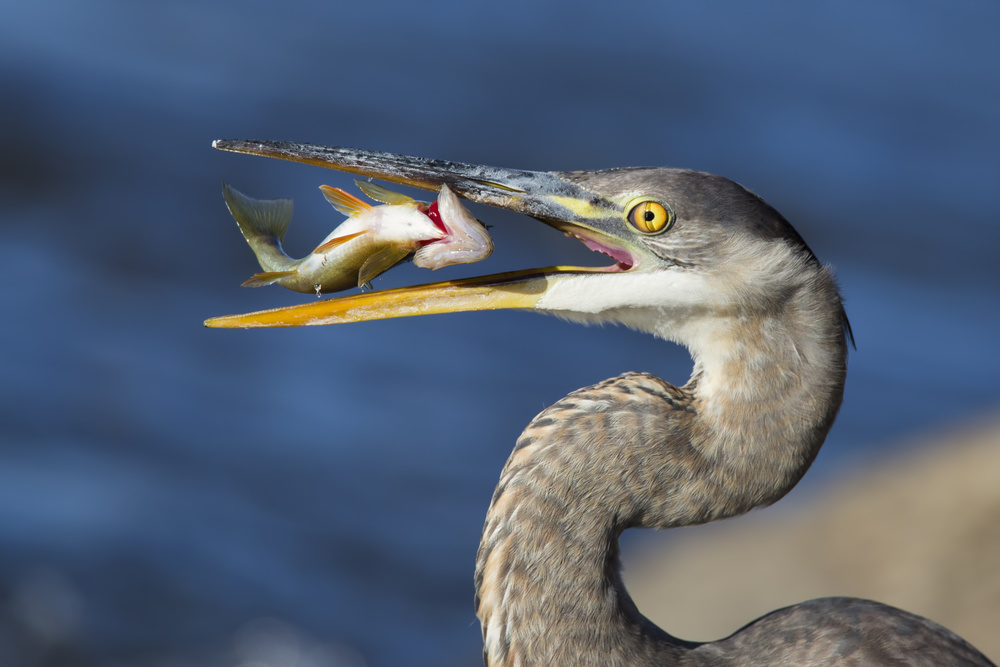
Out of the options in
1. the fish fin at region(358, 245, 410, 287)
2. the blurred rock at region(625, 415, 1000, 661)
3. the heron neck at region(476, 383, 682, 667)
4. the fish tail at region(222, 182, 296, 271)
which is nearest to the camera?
the heron neck at region(476, 383, 682, 667)

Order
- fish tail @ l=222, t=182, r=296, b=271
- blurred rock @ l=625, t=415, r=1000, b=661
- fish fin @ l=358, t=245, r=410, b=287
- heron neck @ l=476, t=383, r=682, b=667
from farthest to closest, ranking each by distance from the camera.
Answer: blurred rock @ l=625, t=415, r=1000, b=661 → fish tail @ l=222, t=182, r=296, b=271 → fish fin @ l=358, t=245, r=410, b=287 → heron neck @ l=476, t=383, r=682, b=667

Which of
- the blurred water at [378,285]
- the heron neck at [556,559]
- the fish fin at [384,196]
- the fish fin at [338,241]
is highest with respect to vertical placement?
the blurred water at [378,285]

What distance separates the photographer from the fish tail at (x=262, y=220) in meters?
2.87

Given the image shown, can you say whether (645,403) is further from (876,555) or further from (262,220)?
(876,555)

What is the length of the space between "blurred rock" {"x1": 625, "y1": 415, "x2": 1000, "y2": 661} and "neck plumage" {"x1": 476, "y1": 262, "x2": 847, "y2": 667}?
251cm

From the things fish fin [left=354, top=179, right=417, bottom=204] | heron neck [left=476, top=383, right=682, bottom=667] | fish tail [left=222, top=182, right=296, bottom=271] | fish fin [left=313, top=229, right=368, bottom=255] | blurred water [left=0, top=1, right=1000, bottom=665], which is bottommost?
heron neck [left=476, top=383, right=682, bottom=667]

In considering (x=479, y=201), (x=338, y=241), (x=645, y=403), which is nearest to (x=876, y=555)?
(x=645, y=403)

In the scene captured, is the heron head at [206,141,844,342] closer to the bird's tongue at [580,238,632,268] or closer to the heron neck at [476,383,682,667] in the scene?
the bird's tongue at [580,238,632,268]

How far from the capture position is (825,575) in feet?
16.8

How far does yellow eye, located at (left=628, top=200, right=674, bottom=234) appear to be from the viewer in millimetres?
2463

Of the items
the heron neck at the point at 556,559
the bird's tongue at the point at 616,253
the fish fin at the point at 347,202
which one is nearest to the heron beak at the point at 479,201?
the bird's tongue at the point at 616,253

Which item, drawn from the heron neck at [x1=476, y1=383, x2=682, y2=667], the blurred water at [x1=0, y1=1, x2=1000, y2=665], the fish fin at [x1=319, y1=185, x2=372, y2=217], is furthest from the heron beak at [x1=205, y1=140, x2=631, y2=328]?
the blurred water at [x1=0, y1=1, x2=1000, y2=665]

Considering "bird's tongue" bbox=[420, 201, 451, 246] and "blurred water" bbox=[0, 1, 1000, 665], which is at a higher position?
"blurred water" bbox=[0, 1, 1000, 665]

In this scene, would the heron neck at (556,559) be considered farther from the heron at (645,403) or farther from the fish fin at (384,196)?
the fish fin at (384,196)
